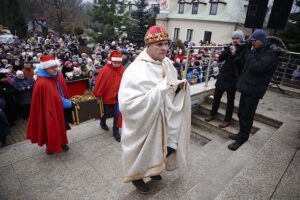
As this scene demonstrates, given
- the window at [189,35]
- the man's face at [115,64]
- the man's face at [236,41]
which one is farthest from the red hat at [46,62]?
the window at [189,35]

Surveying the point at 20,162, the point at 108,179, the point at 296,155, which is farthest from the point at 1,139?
the point at 296,155

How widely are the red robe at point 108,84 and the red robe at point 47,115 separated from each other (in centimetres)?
94

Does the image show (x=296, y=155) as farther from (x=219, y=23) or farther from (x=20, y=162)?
(x=219, y=23)

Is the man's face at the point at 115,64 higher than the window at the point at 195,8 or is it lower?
lower

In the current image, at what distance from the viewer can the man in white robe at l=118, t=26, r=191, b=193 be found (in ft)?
8.18

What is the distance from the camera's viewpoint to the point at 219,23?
2659 centimetres

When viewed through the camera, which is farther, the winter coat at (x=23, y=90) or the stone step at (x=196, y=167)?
the winter coat at (x=23, y=90)

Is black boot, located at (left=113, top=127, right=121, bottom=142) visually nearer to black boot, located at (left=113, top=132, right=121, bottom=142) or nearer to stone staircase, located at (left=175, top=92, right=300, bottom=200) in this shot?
black boot, located at (left=113, top=132, right=121, bottom=142)

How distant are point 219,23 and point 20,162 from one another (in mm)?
27408

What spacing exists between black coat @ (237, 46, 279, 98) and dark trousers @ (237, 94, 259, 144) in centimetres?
12

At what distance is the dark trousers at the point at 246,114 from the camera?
366cm

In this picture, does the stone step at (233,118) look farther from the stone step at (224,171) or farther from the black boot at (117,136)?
the black boot at (117,136)

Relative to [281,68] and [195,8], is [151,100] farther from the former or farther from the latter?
[195,8]

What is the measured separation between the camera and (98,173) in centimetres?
364
